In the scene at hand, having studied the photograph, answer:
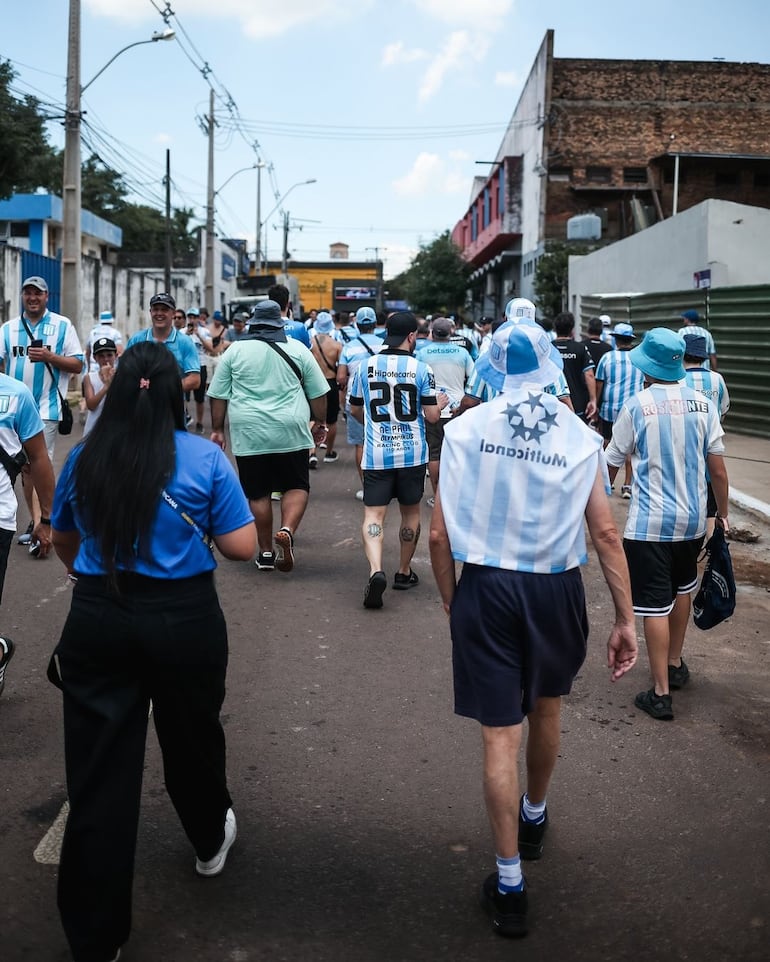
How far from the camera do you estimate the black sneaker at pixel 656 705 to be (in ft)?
17.9

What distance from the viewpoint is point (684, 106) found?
44344mm

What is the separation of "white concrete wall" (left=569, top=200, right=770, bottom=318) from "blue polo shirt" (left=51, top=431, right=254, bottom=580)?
1716cm

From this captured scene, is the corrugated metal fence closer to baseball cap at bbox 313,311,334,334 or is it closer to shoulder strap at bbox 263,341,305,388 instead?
baseball cap at bbox 313,311,334,334

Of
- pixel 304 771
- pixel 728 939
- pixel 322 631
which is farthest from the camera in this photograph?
pixel 322 631

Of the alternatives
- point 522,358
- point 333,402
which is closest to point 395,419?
point 522,358

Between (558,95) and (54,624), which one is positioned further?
(558,95)

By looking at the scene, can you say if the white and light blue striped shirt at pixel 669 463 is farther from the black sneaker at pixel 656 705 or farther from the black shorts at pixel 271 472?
the black shorts at pixel 271 472

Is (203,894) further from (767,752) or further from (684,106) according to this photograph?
(684,106)

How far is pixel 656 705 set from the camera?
5488 mm

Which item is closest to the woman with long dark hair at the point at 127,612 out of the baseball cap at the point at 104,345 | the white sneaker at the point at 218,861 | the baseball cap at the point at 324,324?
the white sneaker at the point at 218,861

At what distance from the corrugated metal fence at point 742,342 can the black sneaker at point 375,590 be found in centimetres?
1120

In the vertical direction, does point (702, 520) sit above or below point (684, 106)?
below

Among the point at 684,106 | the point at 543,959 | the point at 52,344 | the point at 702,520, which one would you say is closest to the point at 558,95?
the point at 684,106

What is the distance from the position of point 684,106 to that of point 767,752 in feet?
144
